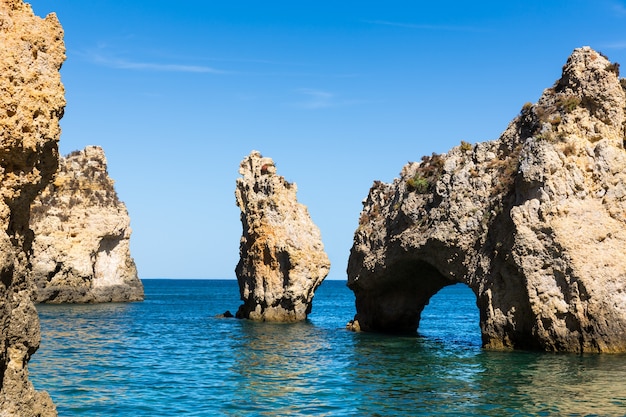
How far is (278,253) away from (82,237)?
3156 centimetres

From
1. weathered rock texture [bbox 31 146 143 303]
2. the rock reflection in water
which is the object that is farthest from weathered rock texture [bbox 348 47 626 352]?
weathered rock texture [bbox 31 146 143 303]

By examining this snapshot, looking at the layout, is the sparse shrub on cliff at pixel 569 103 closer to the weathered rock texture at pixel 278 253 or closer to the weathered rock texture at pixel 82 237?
the weathered rock texture at pixel 278 253

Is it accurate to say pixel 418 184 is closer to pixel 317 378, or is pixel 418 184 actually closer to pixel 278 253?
pixel 317 378

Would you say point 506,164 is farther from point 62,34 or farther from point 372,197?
point 62,34

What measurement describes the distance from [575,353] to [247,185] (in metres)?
Result: 36.6

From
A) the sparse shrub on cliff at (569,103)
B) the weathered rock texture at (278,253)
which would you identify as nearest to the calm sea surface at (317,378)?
the sparse shrub on cliff at (569,103)

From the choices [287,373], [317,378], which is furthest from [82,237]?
[317,378]

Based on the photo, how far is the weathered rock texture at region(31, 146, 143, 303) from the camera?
74800 millimetres

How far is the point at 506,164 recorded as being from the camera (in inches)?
1352

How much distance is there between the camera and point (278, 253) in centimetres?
5634

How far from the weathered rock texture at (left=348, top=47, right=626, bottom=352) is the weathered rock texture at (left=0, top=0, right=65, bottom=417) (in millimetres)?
22972

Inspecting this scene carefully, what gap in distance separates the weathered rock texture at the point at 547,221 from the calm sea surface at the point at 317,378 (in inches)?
63.0

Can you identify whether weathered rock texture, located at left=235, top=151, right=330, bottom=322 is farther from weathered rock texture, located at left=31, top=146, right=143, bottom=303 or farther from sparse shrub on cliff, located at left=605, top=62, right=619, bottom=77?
sparse shrub on cliff, located at left=605, top=62, right=619, bottom=77

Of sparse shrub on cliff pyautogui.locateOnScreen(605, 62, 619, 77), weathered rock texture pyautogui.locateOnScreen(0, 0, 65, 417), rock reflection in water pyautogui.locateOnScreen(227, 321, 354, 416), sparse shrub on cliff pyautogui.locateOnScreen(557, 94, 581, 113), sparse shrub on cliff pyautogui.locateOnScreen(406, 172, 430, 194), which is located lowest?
rock reflection in water pyautogui.locateOnScreen(227, 321, 354, 416)
